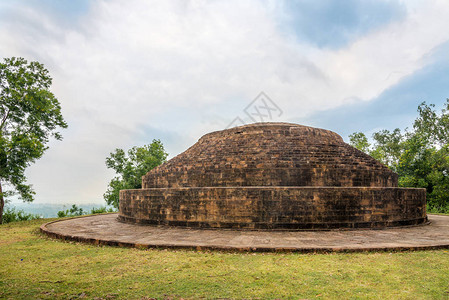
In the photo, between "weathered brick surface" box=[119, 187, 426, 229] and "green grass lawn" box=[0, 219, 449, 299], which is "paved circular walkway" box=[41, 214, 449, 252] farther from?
"weathered brick surface" box=[119, 187, 426, 229]

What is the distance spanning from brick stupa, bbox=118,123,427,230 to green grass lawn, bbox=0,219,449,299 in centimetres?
→ 301

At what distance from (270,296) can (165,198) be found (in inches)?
265

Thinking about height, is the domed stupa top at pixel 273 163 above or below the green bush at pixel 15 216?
above

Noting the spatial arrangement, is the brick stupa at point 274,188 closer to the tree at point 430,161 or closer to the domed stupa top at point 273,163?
the domed stupa top at point 273,163

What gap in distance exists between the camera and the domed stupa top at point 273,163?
10562mm

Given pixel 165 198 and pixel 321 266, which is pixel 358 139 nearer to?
pixel 165 198

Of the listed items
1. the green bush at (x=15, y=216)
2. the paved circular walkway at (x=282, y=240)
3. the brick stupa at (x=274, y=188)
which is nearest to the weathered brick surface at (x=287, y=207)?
the brick stupa at (x=274, y=188)

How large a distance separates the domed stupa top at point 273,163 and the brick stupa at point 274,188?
4 centimetres

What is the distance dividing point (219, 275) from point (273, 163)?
6.81 meters

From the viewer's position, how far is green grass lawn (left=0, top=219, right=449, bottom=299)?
12.1 ft

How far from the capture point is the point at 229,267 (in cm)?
480

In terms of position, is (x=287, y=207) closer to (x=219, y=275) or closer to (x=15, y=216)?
(x=219, y=275)

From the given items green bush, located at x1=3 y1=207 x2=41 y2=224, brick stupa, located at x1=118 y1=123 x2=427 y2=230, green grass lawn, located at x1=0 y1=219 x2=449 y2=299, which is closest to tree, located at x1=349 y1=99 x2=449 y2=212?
brick stupa, located at x1=118 y1=123 x2=427 y2=230

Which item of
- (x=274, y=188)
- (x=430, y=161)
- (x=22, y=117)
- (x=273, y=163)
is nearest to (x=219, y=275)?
(x=274, y=188)
